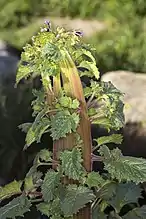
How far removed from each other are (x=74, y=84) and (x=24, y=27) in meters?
5.67

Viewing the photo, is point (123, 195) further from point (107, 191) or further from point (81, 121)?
point (81, 121)

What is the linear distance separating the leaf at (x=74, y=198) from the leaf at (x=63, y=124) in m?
0.14

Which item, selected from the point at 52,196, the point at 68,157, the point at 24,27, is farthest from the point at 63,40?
the point at 24,27

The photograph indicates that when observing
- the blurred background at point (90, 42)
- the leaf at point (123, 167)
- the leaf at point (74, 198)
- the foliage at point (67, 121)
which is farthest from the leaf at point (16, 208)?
the blurred background at point (90, 42)

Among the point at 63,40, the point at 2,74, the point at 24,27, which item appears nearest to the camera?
the point at 63,40

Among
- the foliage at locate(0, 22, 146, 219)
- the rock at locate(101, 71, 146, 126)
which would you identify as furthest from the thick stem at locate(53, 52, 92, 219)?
the rock at locate(101, 71, 146, 126)

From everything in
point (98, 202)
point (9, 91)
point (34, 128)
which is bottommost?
point (98, 202)

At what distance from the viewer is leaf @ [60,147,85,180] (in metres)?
1.67

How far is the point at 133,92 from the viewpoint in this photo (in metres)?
3.90

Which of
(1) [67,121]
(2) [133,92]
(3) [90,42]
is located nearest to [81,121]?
(1) [67,121]

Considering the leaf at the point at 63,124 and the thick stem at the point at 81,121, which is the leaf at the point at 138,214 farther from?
the leaf at the point at 63,124

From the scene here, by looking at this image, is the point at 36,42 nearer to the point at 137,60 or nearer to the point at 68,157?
the point at 68,157

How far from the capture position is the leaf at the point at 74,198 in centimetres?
166

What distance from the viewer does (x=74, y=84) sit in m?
1.68
